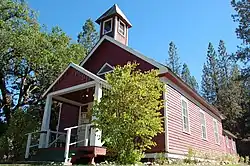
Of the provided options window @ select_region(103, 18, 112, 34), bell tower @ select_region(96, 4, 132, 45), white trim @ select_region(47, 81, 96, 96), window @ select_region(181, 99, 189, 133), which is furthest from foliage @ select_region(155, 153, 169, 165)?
window @ select_region(103, 18, 112, 34)

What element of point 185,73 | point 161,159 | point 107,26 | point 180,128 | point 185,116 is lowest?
point 161,159

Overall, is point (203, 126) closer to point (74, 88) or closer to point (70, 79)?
point (74, 88)

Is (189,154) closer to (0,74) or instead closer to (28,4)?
(0,74)

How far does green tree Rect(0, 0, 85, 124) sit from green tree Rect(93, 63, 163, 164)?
13.0 meters

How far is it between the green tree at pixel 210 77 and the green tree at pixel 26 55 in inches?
1009

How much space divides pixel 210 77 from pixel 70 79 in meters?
33.8

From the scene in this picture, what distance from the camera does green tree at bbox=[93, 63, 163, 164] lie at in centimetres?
778

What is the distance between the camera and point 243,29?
23.2 m

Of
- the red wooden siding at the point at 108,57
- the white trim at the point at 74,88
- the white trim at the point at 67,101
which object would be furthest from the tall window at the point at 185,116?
the white trim at the point at 67,101

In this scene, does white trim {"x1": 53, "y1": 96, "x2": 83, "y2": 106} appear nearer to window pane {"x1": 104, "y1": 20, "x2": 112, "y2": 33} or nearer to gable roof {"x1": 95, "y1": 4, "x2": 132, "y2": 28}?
window pane {"x1": 104, "y1": 20, "x2": 112, "y2": 33}

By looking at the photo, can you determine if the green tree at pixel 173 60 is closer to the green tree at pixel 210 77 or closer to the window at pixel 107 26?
the green tree at pixel 210 77

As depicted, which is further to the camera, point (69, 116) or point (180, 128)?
point (69, 116)

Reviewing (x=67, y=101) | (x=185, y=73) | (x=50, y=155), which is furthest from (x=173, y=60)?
(x=50, y=155)

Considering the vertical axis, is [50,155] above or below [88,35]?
below
